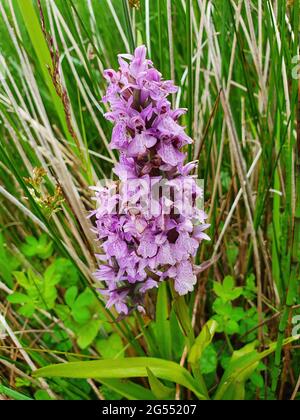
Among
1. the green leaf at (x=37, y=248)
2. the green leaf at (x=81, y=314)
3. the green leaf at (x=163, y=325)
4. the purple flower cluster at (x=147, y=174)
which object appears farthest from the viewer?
the green leaf at (x=37, y=248)

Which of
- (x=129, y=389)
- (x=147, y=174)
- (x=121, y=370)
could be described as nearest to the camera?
(x=147, y=174)

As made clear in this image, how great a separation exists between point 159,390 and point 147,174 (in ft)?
1.54

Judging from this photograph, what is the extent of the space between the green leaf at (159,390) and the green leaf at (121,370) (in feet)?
0.06

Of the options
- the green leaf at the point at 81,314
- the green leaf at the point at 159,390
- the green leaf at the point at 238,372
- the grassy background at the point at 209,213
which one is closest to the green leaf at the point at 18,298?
the grassy background at the point at 209,213

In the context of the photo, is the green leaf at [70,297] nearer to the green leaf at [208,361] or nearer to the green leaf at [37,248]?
the green leaf at [37,248]

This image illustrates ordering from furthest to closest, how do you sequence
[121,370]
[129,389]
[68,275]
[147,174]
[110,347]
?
1. [68,275]
2. [110,347]
3. [129,389]
4. [121,370]
5. [147,174]

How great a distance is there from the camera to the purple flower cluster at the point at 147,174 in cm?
61

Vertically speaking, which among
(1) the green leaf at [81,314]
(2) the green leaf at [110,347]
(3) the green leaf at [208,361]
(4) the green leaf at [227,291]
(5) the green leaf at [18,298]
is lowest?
(3) the green leaf at [208,361]

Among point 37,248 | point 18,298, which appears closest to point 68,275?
point 37,248

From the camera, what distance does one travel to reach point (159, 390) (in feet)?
2.90

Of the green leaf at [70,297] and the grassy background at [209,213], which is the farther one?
the green leaf at [70,297]

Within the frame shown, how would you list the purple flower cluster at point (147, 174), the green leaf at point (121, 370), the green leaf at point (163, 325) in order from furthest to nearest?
the green leaf at point (163, 325)
the green leaf at point (121, 370)
the purple flower cluster at point (147, 174)

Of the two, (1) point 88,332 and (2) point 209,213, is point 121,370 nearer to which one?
(1) point 88,332

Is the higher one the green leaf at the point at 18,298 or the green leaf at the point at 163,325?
the green leaf at the point at 18,298
